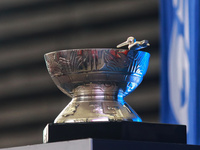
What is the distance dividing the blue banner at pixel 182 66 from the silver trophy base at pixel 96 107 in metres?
1.21

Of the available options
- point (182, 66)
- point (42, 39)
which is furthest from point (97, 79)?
point (42, 39)

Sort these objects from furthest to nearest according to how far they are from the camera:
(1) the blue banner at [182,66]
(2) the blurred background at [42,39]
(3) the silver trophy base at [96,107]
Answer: (2) the blurred background at [42,39] < (1) the blue banner at [182,66] < (3) the silver trophy base at [96,107]

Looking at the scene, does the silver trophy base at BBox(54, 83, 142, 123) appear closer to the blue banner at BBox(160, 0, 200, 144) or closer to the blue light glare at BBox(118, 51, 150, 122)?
the blue light glare at BBox(118, 51, 150, 122)

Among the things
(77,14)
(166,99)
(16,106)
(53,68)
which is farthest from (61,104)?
(53,68)

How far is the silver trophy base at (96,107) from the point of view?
1047 millimetres

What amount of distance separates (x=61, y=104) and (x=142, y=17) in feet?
3.10

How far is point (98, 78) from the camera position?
1086 mm

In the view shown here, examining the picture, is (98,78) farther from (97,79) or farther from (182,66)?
(182,66)

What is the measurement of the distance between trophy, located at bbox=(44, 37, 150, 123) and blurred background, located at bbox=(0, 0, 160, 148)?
2979 millimetres

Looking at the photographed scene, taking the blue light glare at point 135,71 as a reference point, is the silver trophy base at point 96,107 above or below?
below

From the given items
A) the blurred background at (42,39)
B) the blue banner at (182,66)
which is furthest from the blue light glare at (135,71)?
the blurred background at (42,39)

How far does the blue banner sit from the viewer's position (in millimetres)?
2287

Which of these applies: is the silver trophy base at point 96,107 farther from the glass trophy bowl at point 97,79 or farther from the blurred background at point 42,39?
the blurred background at point 42,39

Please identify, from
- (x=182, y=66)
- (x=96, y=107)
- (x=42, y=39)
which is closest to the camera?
(x=96, y=107)
